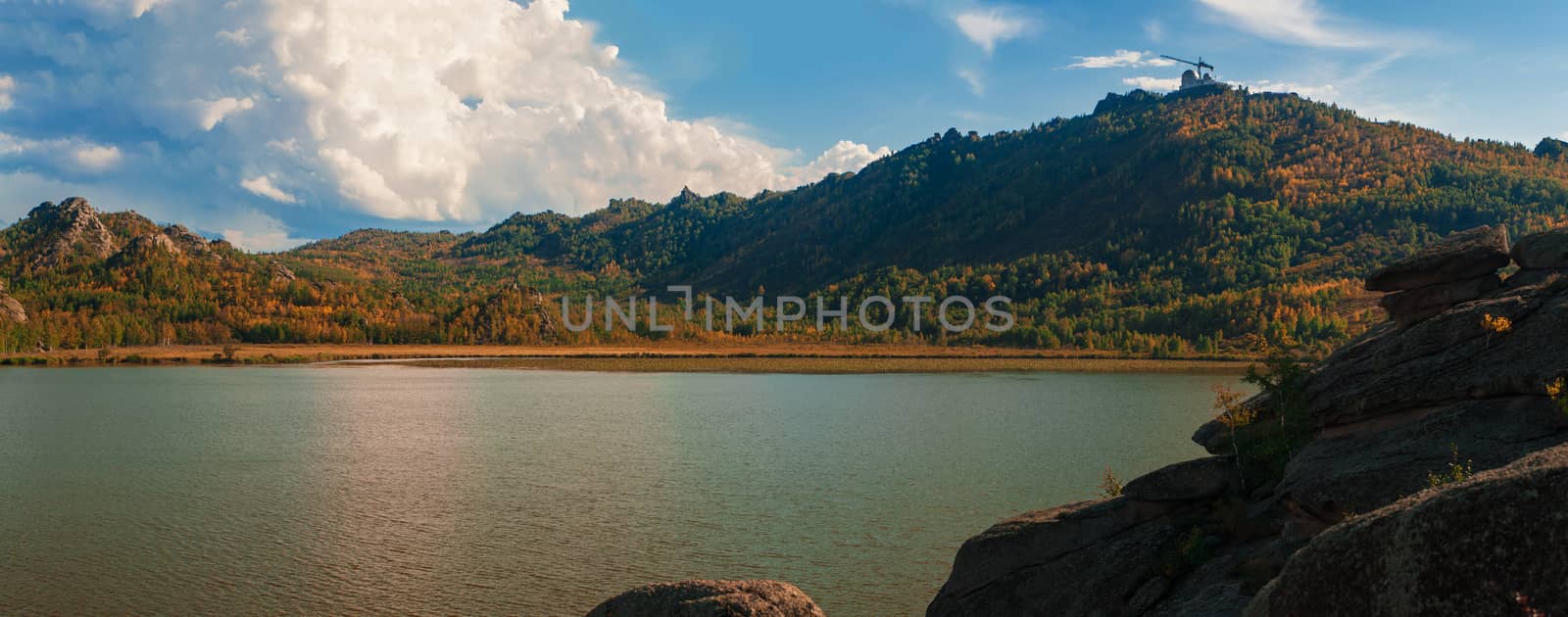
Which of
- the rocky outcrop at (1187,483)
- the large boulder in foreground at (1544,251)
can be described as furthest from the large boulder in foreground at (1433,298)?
the rocky outcrop at (1187,483)

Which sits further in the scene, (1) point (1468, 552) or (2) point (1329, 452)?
(2) point (1329, 452)

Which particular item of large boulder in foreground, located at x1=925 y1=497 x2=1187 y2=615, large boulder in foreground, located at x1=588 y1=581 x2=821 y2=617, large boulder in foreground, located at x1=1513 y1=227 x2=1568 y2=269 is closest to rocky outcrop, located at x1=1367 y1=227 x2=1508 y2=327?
large boulder in foreground, located at x1=1513 y1=227 x2=1568 y2=269

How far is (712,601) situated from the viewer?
1381 centimetres

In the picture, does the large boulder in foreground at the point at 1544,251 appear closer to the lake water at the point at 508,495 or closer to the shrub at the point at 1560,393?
the shrub at the point at 1560,393

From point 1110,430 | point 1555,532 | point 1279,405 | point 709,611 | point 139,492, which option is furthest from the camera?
point 1110,430

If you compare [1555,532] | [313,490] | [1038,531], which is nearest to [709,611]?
[1555,532]

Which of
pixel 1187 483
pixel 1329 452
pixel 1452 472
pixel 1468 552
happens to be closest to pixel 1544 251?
pixel 1329 452

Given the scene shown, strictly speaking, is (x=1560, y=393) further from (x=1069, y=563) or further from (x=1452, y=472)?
(x=1069, y=563)

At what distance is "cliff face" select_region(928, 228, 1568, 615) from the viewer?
59.7ft

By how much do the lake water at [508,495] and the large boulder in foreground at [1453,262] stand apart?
15.9 m

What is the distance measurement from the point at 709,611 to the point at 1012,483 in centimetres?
3280

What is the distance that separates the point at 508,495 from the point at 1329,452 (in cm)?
3312

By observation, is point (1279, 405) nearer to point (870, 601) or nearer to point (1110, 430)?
point (870, 601)

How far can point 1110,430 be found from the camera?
218 ft
